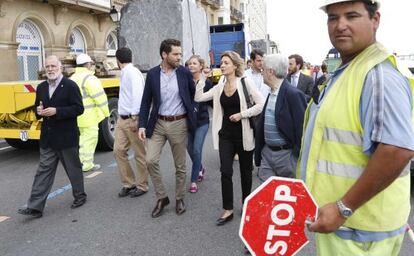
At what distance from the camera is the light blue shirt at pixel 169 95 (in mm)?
4355

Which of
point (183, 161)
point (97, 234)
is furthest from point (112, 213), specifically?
point (183, 161)

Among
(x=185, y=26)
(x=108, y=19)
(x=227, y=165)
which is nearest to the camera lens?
(x=227, y=165)

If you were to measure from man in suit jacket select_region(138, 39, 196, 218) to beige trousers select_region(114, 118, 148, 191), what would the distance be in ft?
2.31

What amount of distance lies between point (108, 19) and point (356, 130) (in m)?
23.0

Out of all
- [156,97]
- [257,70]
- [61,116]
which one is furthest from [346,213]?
[257,70]

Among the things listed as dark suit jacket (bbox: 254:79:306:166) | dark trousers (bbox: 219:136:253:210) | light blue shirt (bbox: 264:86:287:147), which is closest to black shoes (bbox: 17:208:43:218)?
dark trousers (bbox: 219:136:253:210)

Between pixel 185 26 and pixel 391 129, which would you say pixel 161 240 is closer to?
pixel 391 129

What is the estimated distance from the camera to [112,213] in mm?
4527

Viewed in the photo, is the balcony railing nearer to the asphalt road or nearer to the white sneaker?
the white sneaker

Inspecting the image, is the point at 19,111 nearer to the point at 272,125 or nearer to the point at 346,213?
the point at 272,125

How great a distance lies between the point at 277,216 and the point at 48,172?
354 cm

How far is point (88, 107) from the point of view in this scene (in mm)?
6492

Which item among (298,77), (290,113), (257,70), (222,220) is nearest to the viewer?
(290,113)

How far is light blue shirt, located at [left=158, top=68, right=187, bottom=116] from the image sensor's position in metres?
4.36
